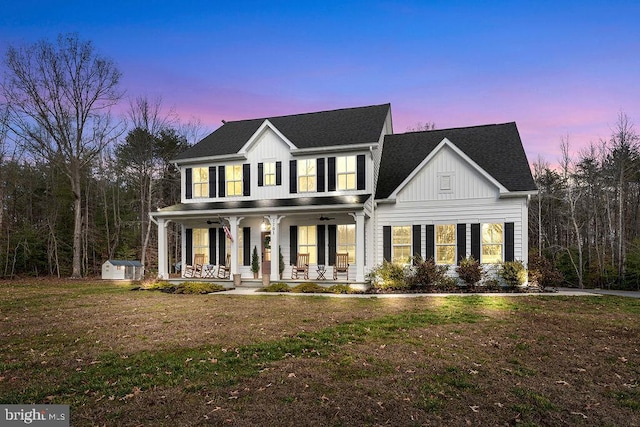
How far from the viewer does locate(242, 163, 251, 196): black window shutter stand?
19.9 metres

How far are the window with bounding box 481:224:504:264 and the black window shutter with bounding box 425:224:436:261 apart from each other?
204cm

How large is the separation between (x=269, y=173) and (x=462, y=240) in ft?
32.5

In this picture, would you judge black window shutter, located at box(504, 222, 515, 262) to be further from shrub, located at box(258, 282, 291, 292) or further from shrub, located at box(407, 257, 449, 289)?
shrub, located at box(258, 282, 291, 292)

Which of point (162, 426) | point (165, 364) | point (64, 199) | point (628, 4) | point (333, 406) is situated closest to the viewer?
point (162, 426)

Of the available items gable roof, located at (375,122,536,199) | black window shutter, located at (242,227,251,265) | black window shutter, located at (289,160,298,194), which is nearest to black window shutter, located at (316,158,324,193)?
black window shutter, located at (289,160,298,194)

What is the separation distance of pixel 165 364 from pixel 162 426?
2150mm

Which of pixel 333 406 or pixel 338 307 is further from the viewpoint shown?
pixel 338 307

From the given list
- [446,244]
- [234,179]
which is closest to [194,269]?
[234,179]

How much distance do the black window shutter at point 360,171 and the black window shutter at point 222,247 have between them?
7.50 metres

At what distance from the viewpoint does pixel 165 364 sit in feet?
19.3

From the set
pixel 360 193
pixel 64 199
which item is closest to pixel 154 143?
pixel 64 199

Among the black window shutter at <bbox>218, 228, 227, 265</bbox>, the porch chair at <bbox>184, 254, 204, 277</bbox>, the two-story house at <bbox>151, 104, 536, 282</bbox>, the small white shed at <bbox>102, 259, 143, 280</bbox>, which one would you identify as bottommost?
the small white shed at <bbox>102, 259, 143, 280</bbox>

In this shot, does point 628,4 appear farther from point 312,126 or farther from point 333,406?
point 333,406

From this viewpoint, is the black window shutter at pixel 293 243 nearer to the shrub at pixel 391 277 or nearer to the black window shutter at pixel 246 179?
the black window shutter at pixel 246 179
